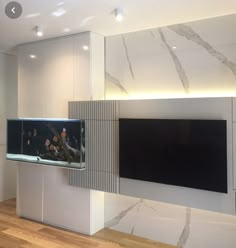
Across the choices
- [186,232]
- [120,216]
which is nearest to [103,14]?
[120,216]

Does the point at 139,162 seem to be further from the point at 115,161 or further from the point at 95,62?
the point at 95,62

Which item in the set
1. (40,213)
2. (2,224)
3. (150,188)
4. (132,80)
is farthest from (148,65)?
(2,224)

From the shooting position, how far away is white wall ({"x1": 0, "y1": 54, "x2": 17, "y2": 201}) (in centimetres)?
507

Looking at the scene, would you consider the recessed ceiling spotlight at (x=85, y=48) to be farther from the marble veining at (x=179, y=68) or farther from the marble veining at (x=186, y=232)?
the marble veining at (x=186, y=232)

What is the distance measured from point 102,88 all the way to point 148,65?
0.73 meters

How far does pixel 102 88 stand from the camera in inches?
151

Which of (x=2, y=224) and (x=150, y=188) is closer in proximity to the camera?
(x=150, y=188)

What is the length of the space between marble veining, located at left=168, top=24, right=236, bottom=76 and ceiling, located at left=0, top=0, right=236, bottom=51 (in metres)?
0.11

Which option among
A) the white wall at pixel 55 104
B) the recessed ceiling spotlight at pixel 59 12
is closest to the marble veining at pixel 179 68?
the white wall at pixel 55 104

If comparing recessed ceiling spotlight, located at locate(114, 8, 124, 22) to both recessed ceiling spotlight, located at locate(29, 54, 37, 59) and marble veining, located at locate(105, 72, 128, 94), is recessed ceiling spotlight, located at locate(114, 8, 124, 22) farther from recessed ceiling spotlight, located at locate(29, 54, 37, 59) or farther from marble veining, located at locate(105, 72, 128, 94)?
recessed ceiling spotlight, located at locate(29, 54, 37, 59)

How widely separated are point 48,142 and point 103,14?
5.86 ft

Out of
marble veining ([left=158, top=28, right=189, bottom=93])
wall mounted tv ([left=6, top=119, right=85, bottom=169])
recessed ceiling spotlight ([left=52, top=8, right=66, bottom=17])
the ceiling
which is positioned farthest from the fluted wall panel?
recessed ceiling spotlight ([left=52, top=8, right=66, bottom=17])

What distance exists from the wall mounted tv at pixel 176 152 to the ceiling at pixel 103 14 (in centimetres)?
115

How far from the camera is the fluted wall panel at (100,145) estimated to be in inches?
135
